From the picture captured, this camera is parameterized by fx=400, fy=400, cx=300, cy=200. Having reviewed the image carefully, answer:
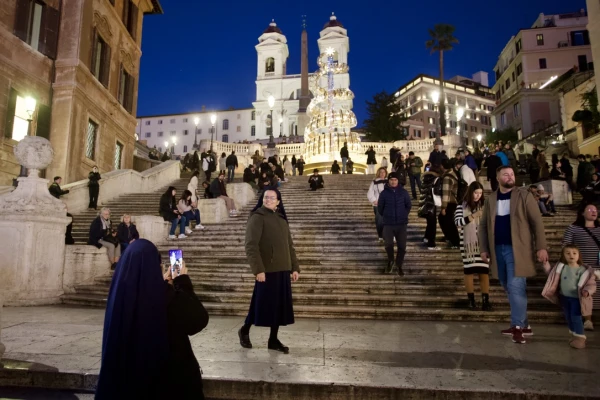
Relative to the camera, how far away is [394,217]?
26.0 feet

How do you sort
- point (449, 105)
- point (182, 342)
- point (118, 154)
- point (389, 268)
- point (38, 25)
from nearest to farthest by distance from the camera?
point (182, 342)
point (389, 268)
point (38, 25)
point (118, 154)
point (449, 105)

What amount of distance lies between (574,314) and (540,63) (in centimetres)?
5561

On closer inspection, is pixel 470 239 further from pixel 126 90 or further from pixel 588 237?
pixel 126 90

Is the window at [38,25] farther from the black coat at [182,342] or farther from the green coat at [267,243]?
the black coat at [182,342]

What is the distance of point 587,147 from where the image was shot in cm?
2578

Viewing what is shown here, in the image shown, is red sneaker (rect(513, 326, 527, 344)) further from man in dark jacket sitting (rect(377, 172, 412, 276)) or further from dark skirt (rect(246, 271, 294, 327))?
man in dark jacket sitting (rect(377, 172, 412, 276))

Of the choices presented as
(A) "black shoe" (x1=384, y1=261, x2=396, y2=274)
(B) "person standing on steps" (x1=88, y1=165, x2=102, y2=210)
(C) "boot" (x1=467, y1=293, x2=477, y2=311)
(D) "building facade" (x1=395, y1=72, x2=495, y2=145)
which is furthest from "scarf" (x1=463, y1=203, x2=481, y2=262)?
(D) "building facade" (x1=395, y1=72, x2=495, y2=145)

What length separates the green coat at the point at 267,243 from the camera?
14.5 feet

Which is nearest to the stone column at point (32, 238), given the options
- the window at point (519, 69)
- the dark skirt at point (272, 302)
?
the dark skirt at point (272, 302)

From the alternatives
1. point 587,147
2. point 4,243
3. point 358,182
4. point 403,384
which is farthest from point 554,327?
point 587,147

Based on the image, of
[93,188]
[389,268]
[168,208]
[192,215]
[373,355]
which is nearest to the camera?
[373,355]

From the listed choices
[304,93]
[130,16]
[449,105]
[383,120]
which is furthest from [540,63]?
[130,16]

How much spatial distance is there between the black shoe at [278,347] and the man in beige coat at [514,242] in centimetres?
263

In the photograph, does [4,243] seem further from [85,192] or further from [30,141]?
[85,192]
